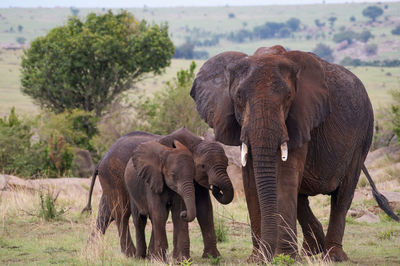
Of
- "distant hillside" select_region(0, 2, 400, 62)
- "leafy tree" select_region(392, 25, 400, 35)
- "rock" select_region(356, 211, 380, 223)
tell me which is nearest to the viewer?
"rock" select_region(356, 211, 380, 223)

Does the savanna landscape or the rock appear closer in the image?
the savanna landscape

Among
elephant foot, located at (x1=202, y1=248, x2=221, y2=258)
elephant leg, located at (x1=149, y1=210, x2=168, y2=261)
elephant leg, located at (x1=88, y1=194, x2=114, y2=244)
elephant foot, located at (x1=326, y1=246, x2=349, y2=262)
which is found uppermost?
elephant leg, located at (x1=149, y1=210, x2=168, y2=261)

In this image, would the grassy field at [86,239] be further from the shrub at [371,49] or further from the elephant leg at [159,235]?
the shrub at [371,49]

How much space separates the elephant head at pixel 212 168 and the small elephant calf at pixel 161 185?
100 mm

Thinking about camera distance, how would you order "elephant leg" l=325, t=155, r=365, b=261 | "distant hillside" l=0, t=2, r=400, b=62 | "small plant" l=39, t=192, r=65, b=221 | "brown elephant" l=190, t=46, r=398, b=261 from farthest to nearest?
"distant hillside" l=0, t=2, r=400, b=62, "small plant" l=39, t=192, r=65, b=221, "elephant leg" l=325, t=155, r=365, b=261, "brown elephant" l=190, t=46, r=398, b=261

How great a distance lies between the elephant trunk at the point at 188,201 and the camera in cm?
813

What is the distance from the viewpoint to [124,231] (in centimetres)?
997

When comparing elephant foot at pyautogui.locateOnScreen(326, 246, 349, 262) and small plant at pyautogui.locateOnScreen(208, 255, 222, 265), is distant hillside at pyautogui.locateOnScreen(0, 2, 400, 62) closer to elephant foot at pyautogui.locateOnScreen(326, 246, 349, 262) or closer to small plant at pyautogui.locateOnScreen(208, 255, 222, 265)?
elephant foot at pyautogui.locateOnScreen(326, 246, 349, 262)

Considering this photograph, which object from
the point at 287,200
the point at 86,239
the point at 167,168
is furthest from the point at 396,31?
the point at 287,200

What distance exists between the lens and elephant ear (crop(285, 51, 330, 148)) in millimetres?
7586

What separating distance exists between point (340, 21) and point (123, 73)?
12163 cm

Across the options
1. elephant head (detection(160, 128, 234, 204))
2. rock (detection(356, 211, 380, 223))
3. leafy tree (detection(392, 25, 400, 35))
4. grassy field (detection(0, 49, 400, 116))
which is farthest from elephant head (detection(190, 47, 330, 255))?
leafy tree (detection(392, 25, 400, 35))

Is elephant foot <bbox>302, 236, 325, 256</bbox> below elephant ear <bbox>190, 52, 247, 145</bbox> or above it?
below

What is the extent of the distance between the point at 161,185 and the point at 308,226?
7.31 feet
